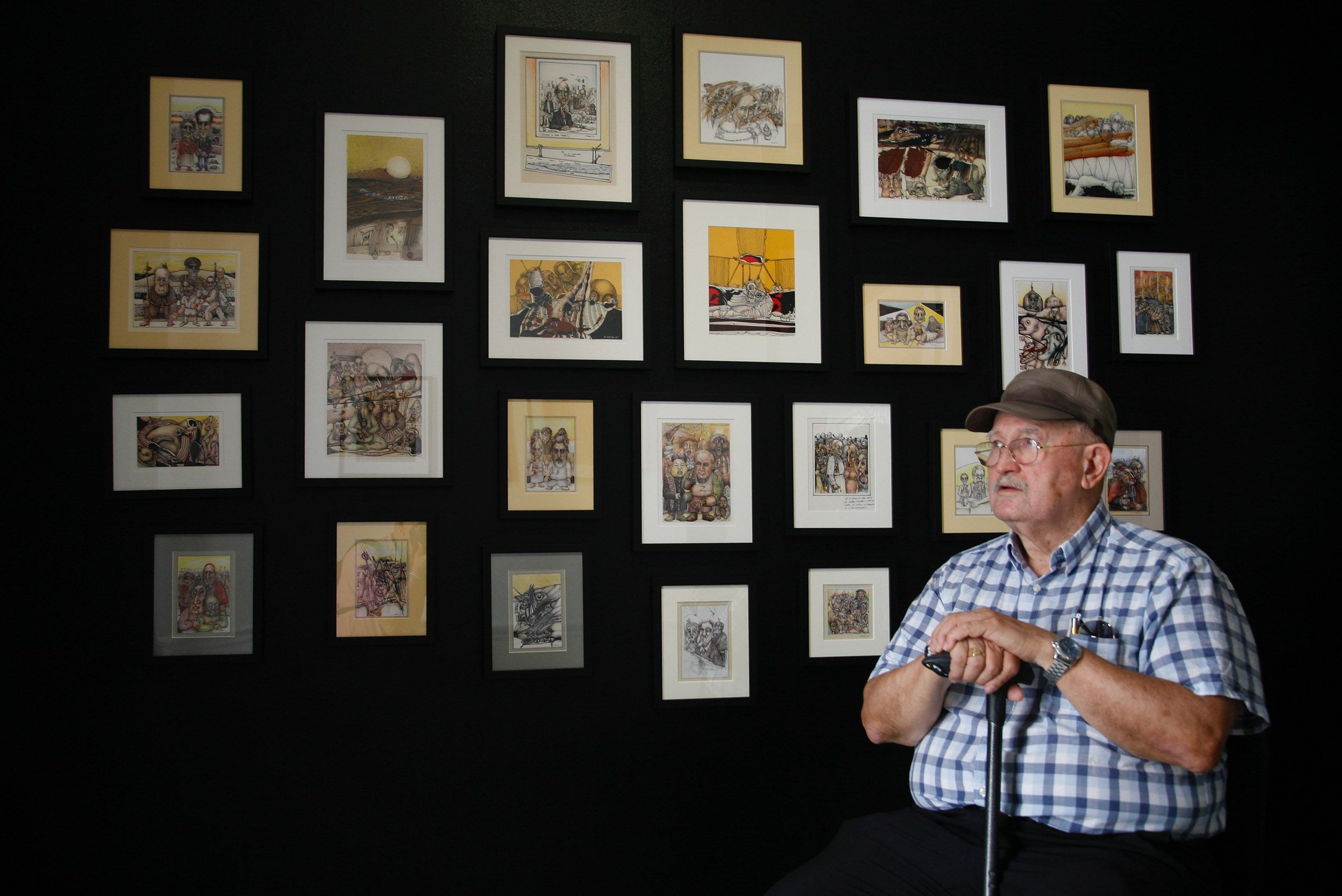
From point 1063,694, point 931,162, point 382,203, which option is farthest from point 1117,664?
point 382,203

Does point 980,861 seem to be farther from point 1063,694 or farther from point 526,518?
point 526,518

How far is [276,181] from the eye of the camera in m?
2.65

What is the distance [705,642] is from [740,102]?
167 centimetres

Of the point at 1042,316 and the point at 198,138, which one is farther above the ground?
the point at 198,138

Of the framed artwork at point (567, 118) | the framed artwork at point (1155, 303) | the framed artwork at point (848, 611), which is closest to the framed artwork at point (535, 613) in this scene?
the framed artwork at point (848, 611)

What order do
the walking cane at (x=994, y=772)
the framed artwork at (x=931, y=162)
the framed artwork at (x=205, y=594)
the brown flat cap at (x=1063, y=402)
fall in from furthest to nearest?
the framed artwork at (x=931, y=162), the framed artwork at (x=205, y=594), the brown flat cap at (x=1063, y=402), the walking cane at (x=994, y=772)

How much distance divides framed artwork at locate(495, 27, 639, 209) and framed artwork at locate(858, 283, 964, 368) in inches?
32.0

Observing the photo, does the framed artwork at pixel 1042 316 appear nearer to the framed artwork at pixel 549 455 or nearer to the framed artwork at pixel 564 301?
the framed artwork at pixel 564 301

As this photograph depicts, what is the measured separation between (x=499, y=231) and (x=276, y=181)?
66 cm

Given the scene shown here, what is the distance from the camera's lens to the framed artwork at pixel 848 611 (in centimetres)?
278

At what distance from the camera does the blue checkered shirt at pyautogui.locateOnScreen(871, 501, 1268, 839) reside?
184 cm

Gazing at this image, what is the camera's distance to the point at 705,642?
8.94 feet

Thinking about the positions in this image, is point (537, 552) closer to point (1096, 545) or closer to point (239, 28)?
point (1096, 545)

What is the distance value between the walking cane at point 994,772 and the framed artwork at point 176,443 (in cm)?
206
